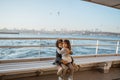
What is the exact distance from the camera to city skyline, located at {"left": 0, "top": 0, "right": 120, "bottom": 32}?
46.1 feet

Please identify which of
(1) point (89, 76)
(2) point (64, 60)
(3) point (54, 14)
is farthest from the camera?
(3) point (54, 14)

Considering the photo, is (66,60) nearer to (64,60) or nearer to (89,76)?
(64,60)

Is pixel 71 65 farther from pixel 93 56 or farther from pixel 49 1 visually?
pixel 49 1

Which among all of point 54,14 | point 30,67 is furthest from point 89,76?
point 54,14

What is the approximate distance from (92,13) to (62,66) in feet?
56.5

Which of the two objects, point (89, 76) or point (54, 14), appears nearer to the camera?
point (89, 76)

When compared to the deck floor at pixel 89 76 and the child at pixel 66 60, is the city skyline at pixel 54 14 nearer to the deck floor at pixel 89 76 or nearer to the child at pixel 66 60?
the deck floor at pixel 89 76

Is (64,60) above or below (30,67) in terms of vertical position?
above

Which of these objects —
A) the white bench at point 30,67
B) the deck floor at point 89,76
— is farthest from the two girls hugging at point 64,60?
the deck floor at point 89,76

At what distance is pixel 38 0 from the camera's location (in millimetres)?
15883

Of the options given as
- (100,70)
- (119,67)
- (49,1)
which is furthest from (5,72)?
(49,1)

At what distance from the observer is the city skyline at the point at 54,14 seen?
1405cm

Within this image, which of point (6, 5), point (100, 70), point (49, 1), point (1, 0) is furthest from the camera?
point (49, 1)

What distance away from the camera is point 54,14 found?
1602cm
